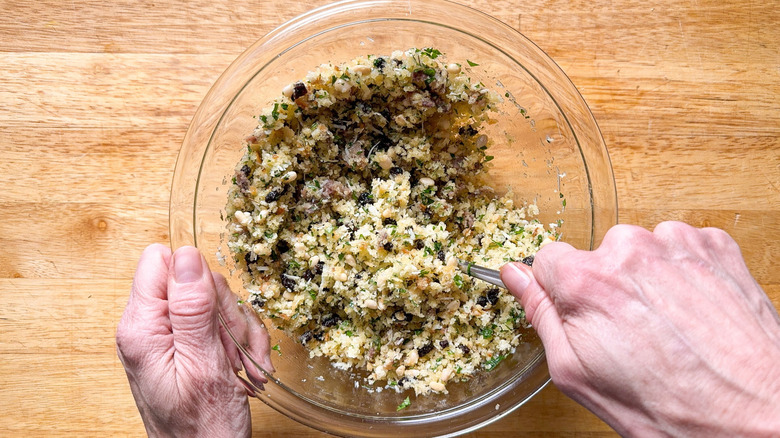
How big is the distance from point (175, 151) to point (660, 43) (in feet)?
5.53

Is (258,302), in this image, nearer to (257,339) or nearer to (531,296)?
(257,339)

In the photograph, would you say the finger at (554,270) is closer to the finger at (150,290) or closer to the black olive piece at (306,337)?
the black olive piece at (306,337)

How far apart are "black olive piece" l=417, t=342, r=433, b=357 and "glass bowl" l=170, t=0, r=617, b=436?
0.42 feet

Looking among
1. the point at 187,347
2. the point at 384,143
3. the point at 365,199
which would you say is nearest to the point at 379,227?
the point at 365,199

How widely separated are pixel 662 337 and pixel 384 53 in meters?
1.10

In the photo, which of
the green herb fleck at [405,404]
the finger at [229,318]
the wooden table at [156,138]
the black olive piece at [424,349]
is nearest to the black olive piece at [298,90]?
the wooden table at [156,138]

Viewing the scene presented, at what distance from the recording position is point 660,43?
185cm

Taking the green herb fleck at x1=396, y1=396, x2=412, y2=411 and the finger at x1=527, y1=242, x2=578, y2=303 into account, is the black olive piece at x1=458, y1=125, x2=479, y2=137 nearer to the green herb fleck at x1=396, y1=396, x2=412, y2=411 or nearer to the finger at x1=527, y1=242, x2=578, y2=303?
the finger at x1=527, y1=242, x2=578, y2=303

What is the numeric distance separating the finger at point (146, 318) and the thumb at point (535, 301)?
0.98 metres

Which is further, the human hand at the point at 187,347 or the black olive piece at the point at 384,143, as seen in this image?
the black olive piece at the point at 384,143

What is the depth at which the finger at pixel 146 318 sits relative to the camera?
1.54 m

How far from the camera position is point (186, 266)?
59.1 inches

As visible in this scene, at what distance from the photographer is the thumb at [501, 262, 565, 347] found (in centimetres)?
122

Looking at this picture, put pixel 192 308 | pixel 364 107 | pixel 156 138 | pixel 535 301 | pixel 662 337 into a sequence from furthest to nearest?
1. pixel 156 138
2. pixel 364 107
3. pixel 192 308
4. pixel 535 301
5. pixel 662 337
